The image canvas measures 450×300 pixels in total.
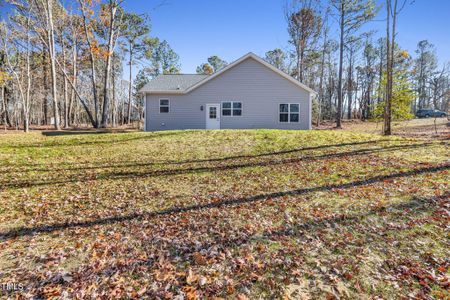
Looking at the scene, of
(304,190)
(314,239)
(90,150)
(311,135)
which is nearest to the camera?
(314,239)

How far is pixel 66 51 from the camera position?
27875mm

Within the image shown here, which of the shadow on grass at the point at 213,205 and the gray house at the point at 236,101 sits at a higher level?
the gray house at the point at 236,101

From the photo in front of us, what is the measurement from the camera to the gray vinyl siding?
1695 cm

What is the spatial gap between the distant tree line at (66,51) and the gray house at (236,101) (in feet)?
17.2

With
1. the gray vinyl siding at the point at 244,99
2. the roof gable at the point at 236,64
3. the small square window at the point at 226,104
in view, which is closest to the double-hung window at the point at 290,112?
the gray vinyl siding at the point at 244,99

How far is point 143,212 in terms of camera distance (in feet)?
16.0

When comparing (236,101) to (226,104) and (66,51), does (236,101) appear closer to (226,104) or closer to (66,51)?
(226,104)

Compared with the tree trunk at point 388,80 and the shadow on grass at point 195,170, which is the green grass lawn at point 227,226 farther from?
the tree trunk at point 388,80

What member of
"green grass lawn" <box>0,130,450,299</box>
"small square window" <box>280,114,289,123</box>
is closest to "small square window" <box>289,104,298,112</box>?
"small square window" <box>280,114,289,123</box>

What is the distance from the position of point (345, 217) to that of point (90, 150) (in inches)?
373

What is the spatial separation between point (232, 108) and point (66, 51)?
22820 millimetres

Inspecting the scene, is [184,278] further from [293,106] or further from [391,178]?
[293,106]

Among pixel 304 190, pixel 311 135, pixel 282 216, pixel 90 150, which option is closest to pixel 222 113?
pixel 311 135

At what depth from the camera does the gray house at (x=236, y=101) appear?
1695 cm
